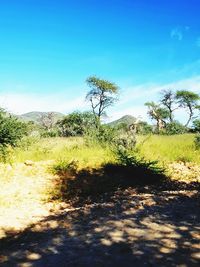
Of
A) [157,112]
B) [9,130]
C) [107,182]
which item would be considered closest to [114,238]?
[107,182]

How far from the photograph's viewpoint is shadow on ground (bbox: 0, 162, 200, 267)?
4828 millimetres

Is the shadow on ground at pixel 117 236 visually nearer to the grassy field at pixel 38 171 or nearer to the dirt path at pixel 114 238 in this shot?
the dirt path at pixel 114 238

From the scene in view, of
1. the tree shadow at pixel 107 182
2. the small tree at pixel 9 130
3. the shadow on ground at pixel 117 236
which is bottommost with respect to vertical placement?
the shadow on ground at pixel 117 236

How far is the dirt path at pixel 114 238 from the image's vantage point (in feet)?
15.8

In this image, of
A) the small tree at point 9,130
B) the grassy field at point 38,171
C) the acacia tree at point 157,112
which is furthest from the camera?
the acacia tree at point 157,112

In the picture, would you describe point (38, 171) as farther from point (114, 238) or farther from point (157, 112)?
point (157, 112)

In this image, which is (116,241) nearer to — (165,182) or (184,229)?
(184,229)

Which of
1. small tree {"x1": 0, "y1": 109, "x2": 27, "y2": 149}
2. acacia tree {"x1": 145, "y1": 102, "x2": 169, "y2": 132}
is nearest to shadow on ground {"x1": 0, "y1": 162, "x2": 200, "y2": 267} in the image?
small tree {"x1": 0, "y1": 109, "x2": 27, "y2": 149}

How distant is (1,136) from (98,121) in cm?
971

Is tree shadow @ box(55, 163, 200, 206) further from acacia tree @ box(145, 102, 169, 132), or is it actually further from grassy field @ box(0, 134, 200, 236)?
acacia tree @ box(145, 102, 169, 132)

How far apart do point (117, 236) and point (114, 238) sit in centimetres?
9

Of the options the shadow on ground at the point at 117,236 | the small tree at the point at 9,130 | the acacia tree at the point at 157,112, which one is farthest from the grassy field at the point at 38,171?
the acacia tree at the point at 157,112

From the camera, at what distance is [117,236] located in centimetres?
563

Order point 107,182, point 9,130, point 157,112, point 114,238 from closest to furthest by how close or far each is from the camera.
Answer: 1. point 114,238
2. point 107,182
3. point 9,130
4. point 157,112
